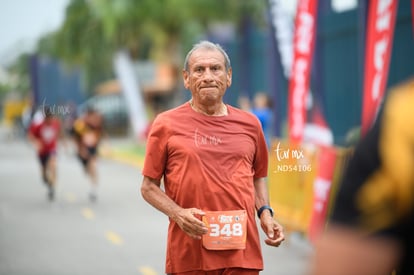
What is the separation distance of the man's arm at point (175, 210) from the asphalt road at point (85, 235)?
14.3 ft

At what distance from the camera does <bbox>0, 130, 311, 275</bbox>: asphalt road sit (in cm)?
812

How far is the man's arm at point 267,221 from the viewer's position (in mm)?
3490

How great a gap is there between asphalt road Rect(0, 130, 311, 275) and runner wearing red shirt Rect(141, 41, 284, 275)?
A: 4.27 m

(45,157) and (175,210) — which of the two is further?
(45,157)

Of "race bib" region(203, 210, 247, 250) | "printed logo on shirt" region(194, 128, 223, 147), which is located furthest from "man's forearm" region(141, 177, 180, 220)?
"printed logo on shirt" region(194, 128, 223, 147)

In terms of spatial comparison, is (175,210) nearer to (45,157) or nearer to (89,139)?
(89,139)

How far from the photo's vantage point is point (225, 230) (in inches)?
136

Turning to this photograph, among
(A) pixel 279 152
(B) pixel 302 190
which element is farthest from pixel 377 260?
(B) pixel 302 190

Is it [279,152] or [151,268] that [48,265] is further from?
[279,152]

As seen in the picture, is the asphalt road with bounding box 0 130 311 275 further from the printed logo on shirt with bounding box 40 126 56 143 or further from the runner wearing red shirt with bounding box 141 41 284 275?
the runner wearing red shirt with bounding box 141 41 284 275

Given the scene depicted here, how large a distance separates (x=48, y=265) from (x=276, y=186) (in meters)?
3.09

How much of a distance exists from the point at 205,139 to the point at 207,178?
0.17m

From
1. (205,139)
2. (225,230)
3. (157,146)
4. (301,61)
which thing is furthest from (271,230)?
(301,61)

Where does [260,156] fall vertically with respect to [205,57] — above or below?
below
